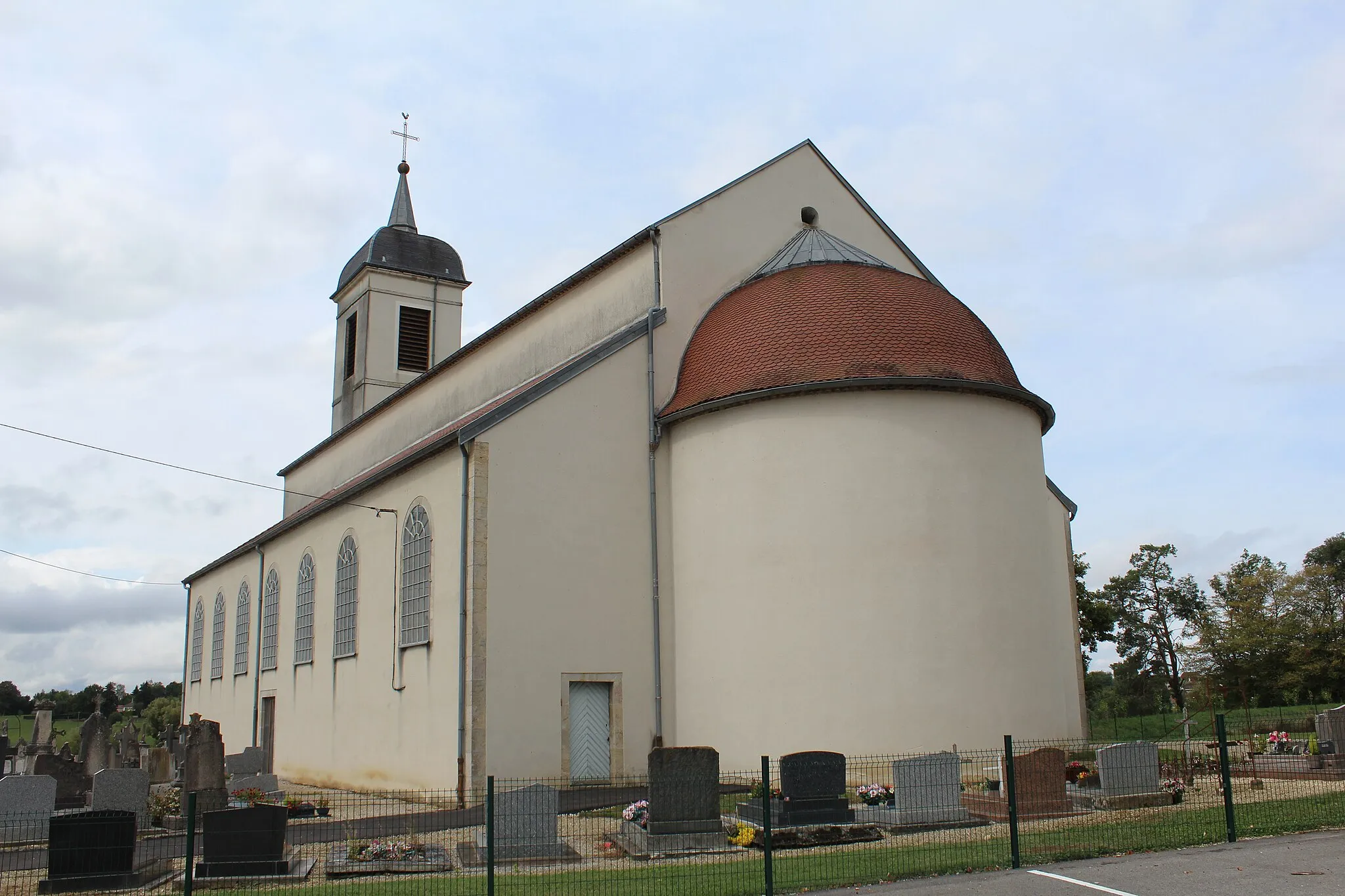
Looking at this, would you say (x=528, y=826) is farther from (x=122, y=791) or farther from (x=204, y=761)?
(x=204, y=761)

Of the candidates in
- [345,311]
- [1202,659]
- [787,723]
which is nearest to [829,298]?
[787,723]

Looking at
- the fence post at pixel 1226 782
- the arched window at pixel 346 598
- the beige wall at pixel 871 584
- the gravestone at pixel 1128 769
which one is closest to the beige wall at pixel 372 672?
the arched window at pixel 346 598

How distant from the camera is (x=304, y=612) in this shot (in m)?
28.5

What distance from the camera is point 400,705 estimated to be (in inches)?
850

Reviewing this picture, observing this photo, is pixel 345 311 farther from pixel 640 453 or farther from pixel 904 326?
pixel 904 326

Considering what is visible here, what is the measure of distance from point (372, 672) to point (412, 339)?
18451 mm

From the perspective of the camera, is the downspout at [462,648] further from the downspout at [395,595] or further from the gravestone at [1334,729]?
the gravestone at [1334,729]

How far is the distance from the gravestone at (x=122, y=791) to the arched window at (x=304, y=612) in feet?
35.5

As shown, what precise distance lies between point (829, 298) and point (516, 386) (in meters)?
8.95

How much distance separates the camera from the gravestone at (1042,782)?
46.6 ft

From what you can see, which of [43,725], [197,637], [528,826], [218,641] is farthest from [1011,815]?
[197,637]

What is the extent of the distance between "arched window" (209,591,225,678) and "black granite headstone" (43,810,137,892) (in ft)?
82.7

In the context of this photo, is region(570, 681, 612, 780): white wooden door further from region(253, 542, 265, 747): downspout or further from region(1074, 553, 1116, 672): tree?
region(1074, 553, 1116, 672): tree

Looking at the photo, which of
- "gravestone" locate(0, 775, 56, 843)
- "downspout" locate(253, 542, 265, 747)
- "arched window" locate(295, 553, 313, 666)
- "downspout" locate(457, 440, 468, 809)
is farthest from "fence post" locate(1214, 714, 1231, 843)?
"downspout" locate(253, 542, 265, 747)
